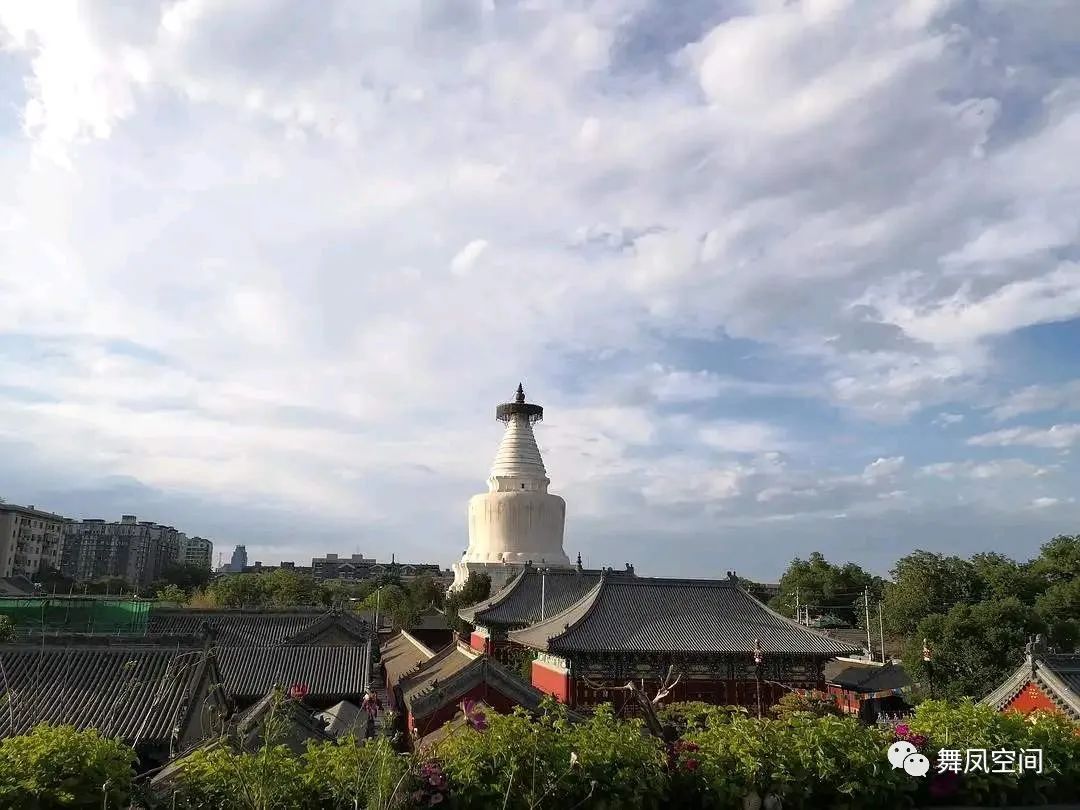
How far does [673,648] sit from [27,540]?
→ 75.3 metres

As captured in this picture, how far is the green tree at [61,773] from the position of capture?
20.5ft

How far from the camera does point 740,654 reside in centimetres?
2823

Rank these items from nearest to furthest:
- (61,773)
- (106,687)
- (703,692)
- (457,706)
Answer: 1. (61,773)
2. (106,687)
3. (457,706)
4. (703,692)

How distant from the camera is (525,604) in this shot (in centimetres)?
3822

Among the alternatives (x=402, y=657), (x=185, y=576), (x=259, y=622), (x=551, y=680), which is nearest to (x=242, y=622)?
(x=259, y=622)

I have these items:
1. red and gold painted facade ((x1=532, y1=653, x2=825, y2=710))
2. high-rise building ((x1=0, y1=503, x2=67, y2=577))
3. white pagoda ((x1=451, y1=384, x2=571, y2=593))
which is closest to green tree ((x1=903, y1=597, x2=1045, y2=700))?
red and gold painted facade ((x1=532, y1=653, x2=825, y2=710))

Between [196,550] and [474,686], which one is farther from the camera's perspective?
[196,550]

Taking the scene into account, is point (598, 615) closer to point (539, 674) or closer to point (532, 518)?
point (539, 674)

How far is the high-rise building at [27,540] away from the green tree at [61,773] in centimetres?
7847

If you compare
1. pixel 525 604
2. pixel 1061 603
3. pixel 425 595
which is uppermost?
pixel 1061 603

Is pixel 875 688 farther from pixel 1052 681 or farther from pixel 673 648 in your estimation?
pixel 1052 681

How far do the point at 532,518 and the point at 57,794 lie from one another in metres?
57.2

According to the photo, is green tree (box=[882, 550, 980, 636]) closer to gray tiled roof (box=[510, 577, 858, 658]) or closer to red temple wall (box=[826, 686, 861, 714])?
red temple wall (box=[826, 686, 861, 714])

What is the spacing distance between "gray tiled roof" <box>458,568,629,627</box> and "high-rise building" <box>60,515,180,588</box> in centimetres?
8553
